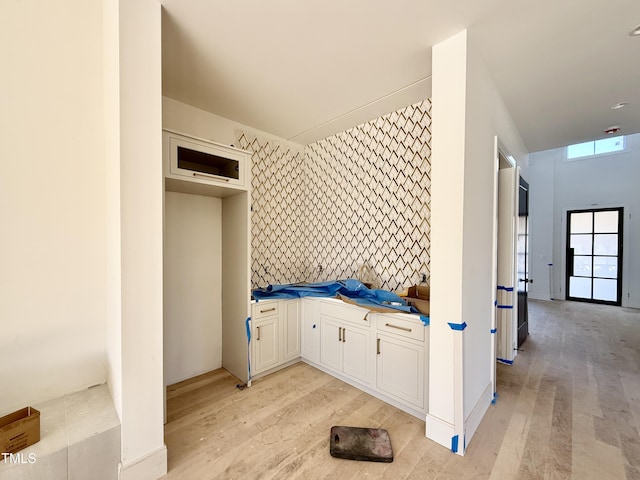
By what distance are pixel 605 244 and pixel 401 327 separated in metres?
6.65

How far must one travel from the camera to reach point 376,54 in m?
2.00

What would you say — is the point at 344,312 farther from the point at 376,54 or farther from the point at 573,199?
the point at 573,199

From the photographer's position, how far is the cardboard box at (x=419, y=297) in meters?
2.10

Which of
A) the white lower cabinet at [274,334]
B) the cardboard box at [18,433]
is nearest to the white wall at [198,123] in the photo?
the white lower cabinet at [274,334]

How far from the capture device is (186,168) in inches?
88.7

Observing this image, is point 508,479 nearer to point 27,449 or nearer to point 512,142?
point 27,449

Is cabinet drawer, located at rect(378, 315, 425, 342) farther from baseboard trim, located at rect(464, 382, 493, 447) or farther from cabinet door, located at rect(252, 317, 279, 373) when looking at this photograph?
cabinet door, located at rect(252, 317, 279, 373)

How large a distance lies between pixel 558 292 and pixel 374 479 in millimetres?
7156

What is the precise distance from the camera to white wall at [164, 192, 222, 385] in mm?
2596

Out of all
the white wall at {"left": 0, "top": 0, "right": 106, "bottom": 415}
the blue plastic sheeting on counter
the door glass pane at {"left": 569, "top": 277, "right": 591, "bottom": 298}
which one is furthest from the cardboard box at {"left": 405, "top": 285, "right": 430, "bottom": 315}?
the door glass pane at {"left": 569, "top": 277, "right": 591, "bottom": 298}

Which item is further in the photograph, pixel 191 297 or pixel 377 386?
pixel 191 297

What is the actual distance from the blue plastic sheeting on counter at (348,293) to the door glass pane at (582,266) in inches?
254

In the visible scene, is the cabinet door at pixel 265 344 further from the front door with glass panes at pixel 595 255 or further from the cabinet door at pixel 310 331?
the front door with glass panes at pixel 595 255

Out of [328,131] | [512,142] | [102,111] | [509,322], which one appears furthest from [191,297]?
[512,142]
